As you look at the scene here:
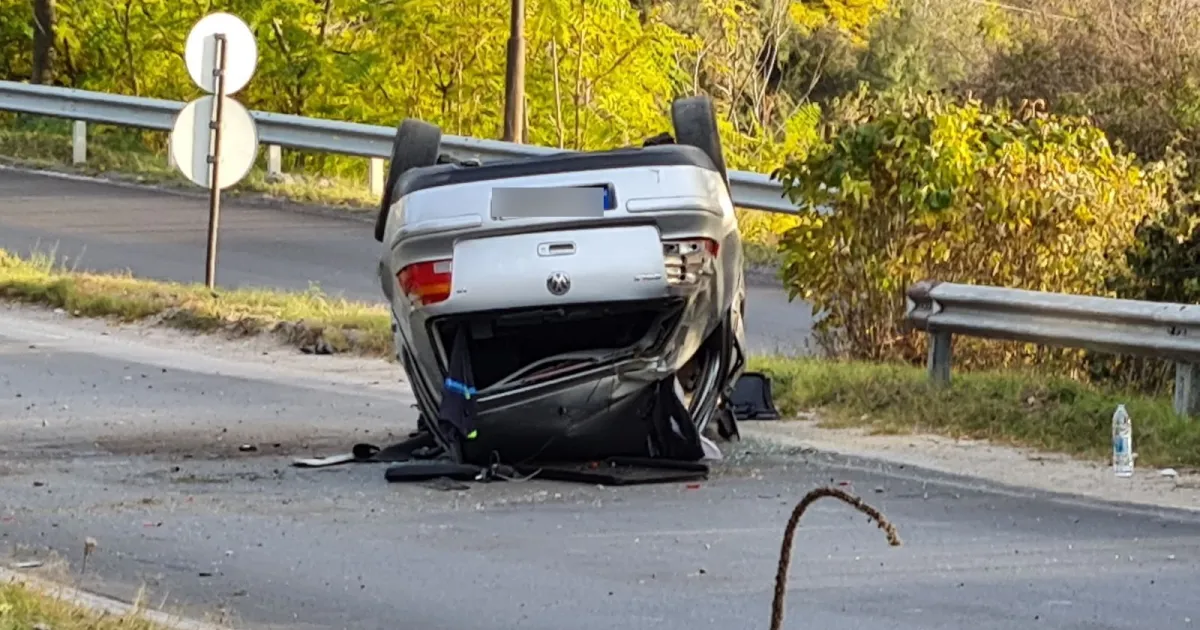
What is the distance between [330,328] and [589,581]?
7.39 meters

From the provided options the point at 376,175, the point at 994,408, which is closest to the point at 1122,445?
the point at 994,408

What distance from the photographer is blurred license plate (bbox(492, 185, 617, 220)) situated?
834 centimetres

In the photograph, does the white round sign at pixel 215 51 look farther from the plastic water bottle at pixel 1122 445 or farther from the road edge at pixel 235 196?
the plastic water bottle at pixel 1122 445

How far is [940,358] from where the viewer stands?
1087cm

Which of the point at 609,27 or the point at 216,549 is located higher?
the point at 609,27

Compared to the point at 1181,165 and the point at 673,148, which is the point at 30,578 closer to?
the point at 673,148

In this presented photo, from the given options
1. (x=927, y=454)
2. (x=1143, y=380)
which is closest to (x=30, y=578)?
(x=927, y=454)

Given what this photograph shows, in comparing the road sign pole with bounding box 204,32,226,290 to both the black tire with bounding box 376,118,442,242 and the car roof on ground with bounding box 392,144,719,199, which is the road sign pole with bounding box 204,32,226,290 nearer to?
the black tire with bounding box 376,118,442,242

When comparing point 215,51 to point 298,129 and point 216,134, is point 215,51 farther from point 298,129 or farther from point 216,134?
point 298,129

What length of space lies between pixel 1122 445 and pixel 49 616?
5.08 meters

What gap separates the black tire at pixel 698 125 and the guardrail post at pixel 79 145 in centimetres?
1711

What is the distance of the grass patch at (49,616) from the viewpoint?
5457 mm

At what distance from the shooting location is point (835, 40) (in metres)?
45.8

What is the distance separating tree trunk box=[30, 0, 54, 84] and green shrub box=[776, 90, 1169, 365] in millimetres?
20319
